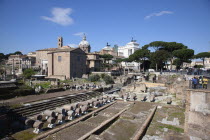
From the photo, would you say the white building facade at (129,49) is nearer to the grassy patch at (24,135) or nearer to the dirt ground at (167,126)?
the dirt ground at (167,126)

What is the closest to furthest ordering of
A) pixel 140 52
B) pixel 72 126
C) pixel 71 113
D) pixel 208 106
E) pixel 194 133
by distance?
1. pixel 194 133
2. pixel 208 106
3. pixel 72 126
4. pixel 71 113
5. pixel 140 52

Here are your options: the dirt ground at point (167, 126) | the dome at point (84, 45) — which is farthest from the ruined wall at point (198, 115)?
the dome at point (84, 45)

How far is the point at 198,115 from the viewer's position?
7.67m

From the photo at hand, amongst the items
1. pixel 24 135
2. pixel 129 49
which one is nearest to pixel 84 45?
pixel 129 49

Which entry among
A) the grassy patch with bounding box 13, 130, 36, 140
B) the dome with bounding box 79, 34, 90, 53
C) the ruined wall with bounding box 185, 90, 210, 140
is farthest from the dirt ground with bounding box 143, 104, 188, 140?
the dome with bounding box 79, 34, 90, 53

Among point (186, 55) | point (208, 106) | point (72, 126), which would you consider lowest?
point (72, 126)

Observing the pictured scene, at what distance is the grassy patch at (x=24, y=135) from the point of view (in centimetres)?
703

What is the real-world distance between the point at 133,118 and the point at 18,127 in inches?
276

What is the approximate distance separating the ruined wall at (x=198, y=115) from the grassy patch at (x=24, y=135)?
7.92m

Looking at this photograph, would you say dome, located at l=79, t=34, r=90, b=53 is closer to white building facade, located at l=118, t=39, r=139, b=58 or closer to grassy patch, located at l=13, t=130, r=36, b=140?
white building facade, located at l=118, t=39, r=139, b=58

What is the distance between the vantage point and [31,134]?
741 cm

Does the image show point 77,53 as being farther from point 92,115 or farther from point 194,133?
point 194,133

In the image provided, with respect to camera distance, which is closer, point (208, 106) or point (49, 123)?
point (208, 106)

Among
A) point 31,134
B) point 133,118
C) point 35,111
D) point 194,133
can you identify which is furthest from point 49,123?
point 194,133
